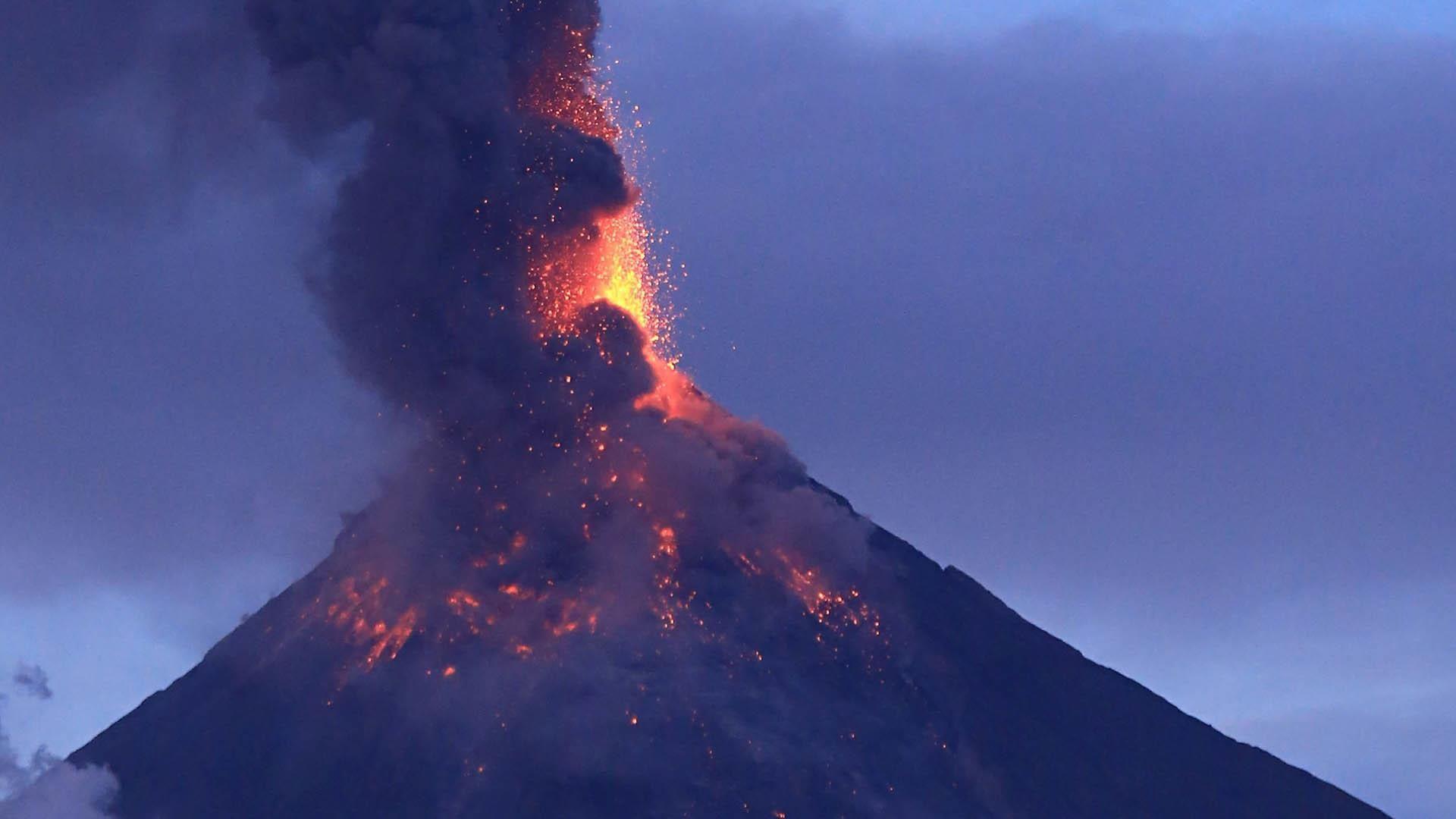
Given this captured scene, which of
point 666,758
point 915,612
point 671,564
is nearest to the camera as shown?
point 666,758

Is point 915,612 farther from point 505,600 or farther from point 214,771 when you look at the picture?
point 214,771

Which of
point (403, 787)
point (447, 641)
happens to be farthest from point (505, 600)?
point (403, 787)

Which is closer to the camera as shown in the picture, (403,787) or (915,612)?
(403,787)

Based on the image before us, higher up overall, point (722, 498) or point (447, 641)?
point (722, 498)

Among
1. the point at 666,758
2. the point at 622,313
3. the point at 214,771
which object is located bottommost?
the point at 214,771

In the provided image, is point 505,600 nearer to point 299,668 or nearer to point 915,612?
point 299,668

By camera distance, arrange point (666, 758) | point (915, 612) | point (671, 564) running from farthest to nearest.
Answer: point (915, 612), point (671, 564), point (666, 758)
